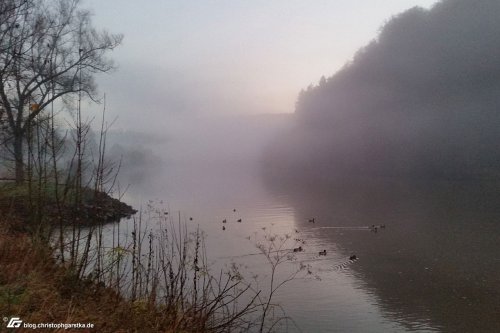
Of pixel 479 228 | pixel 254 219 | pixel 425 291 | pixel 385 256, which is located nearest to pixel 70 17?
pixel 254 219

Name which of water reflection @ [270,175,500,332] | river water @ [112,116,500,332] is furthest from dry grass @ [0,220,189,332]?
water reflection @ [270,175,500,332]

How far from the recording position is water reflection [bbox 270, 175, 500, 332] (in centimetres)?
1105

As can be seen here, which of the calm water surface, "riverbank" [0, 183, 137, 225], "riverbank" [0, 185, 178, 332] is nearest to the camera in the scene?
"riverbank" [0, 185, 178, 332]

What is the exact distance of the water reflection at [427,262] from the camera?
11.1 metres

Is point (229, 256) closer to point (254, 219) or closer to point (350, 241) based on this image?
point (350, 241)

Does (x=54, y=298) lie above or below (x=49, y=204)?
below

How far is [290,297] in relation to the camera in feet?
39.1

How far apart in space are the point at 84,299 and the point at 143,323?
1000 mm

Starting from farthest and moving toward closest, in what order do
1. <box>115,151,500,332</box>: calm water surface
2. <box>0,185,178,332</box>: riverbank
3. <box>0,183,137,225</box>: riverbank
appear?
<box>115,151,500,332</box>: calm water surface → <box>0,183,137,225</box>: riverbank → <box>0,185,178,332</box>: riverbank

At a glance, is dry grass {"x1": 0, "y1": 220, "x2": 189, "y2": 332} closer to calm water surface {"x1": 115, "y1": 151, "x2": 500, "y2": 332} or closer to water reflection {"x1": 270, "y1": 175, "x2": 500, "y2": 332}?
calm water surface {"x1": 115, "y1": 151, "x2": 500, "y2": 332}

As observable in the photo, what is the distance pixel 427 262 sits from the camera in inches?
651

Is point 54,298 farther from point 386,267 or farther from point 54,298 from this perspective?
point 386,267

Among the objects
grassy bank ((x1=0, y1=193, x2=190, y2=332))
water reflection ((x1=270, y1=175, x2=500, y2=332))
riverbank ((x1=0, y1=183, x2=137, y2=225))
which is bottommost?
water reflection ((x1=270, y1=175, x2=500, y2=332))

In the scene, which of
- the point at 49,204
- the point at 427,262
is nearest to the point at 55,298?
the point at 49,204
